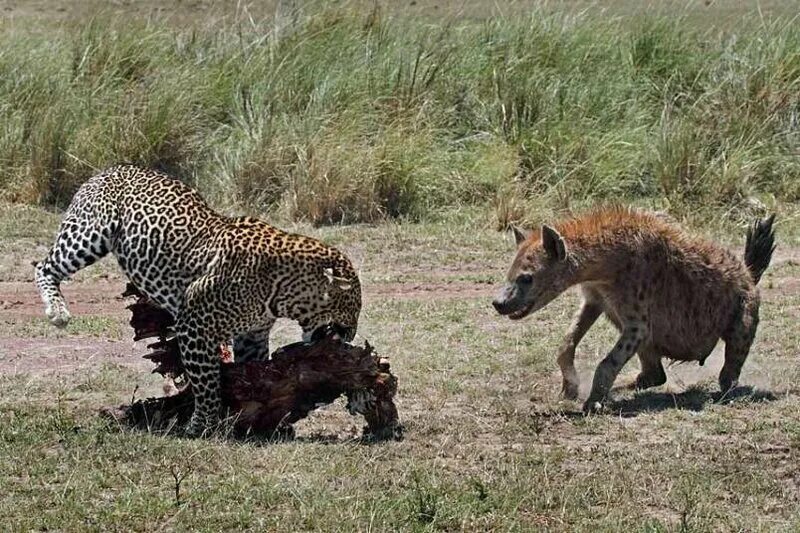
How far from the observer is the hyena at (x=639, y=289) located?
27.7 ft

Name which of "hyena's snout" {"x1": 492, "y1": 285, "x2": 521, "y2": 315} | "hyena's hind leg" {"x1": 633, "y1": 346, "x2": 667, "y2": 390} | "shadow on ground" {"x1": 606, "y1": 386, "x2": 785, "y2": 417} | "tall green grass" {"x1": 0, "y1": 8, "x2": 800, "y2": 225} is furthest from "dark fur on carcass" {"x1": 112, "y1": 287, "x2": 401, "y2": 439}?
"tall green grass" {"x1": 0, "y1": 8, "x2": 800, "y2": 225}

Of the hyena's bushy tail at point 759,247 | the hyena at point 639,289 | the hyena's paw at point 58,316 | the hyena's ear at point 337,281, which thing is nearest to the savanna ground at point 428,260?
the hyena at point 639,289

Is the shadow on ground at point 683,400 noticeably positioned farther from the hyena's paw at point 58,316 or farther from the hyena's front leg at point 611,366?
the hyena's paw at point 58,316

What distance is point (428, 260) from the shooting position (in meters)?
12.2

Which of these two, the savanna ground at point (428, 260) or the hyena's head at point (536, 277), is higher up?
the hyena's head at point (536, 277)

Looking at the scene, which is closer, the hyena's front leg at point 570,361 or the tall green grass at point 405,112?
the hyena's front leg at point 570,361

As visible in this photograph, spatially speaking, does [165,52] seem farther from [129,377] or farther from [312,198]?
[129,377]

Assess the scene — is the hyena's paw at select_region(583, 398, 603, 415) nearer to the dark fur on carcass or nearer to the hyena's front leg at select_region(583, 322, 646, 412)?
the hyena's front leg at select_region(583, 322, 646, 412)

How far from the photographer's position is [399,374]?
8938mm

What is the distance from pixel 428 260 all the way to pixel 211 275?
15.7 ft

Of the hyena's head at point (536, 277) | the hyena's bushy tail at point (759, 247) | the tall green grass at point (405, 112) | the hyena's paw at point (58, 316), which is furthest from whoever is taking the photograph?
the tall green grass at point (405, 112)

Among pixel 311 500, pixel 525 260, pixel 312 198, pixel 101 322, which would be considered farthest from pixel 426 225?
pixel 311 500

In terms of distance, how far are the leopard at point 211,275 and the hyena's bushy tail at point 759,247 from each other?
2.58m

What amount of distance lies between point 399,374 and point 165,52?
737 centimetres
